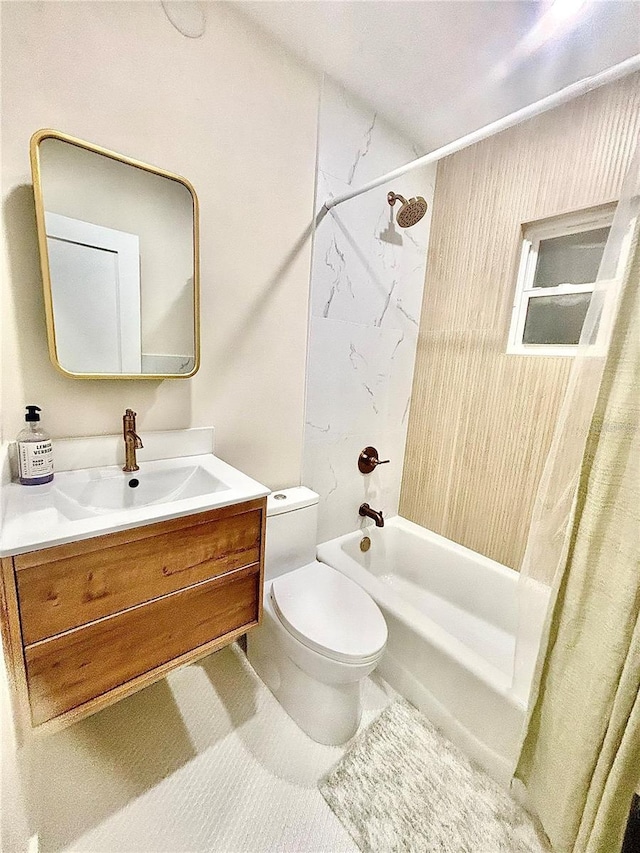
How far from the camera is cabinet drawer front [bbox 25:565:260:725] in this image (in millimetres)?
776

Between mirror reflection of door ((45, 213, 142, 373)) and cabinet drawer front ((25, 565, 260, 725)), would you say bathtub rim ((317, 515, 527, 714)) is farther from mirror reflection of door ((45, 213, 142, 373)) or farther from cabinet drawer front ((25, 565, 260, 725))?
mirror reflection of door ((45, 213, 142, 373))

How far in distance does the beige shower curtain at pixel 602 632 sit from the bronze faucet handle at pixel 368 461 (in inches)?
41.4

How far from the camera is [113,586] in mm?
832

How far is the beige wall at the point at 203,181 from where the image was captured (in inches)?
37.1

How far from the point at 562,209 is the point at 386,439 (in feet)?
4.12

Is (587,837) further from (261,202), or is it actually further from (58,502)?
(261,202)

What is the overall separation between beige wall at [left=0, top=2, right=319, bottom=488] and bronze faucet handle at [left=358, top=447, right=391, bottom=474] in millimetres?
389

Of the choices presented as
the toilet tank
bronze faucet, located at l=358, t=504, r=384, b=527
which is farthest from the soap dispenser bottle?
bronze faucet, located at l=358, t=504, r=384, b=527

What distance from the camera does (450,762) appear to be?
3.91 ft

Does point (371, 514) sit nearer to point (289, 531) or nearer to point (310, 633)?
point (289, 531)

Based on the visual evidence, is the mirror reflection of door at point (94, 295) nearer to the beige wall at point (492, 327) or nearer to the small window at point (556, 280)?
the beige wall at point (492, 327)

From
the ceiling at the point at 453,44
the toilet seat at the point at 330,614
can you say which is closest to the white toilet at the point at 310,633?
the toilet seat at the point at 330,614

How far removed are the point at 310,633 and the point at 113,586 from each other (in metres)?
0.64

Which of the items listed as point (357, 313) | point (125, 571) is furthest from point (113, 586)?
point (357, 313)
